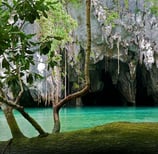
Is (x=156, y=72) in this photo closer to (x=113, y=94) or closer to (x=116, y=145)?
(x=113, y=94)

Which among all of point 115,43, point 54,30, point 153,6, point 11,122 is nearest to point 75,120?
point 54,30

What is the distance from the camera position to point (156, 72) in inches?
817

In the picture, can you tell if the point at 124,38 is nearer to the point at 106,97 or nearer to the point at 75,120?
the point at 106,97

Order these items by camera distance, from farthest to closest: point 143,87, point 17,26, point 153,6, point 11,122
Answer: point 143,87 → point 153,6 → point 11,122 → point 17,26

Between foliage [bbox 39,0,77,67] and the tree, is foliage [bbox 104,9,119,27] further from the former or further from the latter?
the tree

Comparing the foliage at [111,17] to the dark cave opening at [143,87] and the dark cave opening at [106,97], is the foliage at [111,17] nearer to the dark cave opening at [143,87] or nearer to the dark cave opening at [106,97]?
the dark cave opening at [143,87]

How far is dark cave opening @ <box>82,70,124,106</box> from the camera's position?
2327cm

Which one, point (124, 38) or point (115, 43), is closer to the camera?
point (124, 38)

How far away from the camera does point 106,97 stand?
80.3 ft

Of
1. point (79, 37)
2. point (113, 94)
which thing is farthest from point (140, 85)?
point (79, 37)

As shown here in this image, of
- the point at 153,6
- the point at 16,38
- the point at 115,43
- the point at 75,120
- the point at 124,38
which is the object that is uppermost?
the point at 153,6

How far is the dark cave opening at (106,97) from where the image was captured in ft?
76.4

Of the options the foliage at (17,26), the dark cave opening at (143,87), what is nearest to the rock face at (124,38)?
the dark cave opening at (143,87)

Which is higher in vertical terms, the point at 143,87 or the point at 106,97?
the point at 143,87
